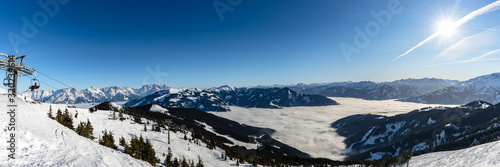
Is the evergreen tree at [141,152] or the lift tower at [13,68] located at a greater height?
the lift tower at [13,68]

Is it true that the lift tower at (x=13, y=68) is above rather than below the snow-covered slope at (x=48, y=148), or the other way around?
above

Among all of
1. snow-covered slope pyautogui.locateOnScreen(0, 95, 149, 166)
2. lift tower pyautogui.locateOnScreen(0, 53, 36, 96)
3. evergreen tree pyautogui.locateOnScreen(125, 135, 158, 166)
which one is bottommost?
evergreen tree pyautogui.locateOnScreen(125, 135, 158, 166)

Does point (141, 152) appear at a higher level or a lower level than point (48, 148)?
lower

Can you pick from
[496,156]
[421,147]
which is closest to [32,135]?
[496,156]

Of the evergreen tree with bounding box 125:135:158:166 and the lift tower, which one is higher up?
the lift tower

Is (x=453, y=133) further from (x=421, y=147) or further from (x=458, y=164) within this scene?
(x=458, y=164)

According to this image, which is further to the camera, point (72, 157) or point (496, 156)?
point (496, 156)

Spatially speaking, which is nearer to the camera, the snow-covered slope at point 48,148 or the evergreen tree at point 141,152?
the snow-covered slope at point 48,148

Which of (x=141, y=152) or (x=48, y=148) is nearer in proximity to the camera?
(x=48, y=148)

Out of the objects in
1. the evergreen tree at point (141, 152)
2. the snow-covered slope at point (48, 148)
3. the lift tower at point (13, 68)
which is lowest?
the evergreen tree at point (141, 152)

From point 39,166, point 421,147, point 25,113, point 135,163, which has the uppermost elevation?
point 25,113

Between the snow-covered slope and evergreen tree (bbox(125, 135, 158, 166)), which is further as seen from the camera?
evergreen tree (bbox(125, 135, 158, 166))
